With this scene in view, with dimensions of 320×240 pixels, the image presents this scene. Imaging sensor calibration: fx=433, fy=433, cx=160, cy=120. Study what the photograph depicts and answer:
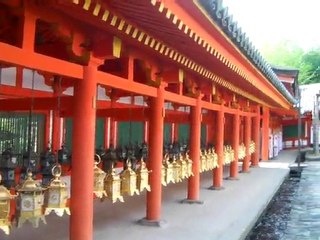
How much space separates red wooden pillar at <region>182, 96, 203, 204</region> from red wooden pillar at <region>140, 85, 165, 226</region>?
193 cm

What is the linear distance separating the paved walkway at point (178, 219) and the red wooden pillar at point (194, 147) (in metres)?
0.29

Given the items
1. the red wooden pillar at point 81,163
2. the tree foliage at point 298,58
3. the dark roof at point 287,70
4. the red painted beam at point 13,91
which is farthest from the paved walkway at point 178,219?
the tree foliage at point 298,58

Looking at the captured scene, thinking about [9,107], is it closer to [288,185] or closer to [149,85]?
[149,85]

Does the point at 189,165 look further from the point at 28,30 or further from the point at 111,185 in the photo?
the point at 28,30

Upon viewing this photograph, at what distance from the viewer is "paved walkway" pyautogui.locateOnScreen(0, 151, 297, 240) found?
5949mm

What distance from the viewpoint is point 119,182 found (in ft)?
18.2

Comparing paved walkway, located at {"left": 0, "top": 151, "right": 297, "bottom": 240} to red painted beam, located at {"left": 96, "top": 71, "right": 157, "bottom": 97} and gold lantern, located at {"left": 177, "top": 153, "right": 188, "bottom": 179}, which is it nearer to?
gold lantern, located at {"left": 177, "top": 153, "right": 188, "bottom": 179}

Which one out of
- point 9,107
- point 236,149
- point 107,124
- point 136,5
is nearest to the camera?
point 136,5

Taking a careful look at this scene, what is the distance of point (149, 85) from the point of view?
6.18m

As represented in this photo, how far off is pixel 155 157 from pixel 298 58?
47.7 meters

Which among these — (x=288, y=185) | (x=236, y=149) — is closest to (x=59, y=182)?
(x=236, y=149)

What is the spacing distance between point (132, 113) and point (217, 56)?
290cm

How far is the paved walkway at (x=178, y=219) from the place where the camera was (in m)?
5.95

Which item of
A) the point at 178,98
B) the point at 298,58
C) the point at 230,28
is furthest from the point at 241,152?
the point at 298,58
